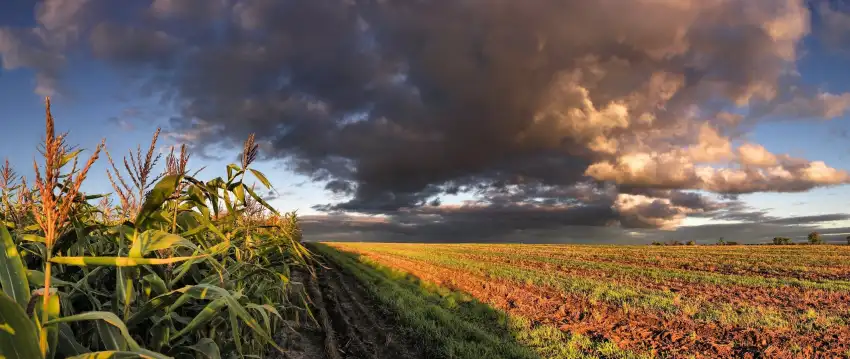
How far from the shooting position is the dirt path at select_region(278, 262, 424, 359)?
8266mm

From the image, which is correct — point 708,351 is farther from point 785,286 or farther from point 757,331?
point 785,286

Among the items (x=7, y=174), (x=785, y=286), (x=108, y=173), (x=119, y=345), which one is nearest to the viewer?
(x=119, y=345)

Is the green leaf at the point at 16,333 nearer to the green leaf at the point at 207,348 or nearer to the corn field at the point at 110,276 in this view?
the corn field at the point at 110,276

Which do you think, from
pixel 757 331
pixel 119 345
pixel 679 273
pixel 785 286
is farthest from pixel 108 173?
pixel 679 273

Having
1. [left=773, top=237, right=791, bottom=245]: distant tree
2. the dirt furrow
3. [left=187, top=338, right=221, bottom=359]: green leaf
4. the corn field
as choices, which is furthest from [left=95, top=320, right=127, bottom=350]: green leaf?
[left=773, top=237, right=791, bottom=245]: distant tree

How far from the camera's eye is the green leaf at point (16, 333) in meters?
1.51

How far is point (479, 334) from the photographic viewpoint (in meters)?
9.32

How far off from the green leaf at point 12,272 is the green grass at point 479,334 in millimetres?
7056

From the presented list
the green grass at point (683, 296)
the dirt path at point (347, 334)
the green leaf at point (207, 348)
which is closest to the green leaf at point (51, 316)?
the green leaf at point (207, 348)

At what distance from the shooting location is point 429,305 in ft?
41.6

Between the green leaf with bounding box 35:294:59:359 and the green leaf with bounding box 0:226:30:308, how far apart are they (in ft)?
0.26

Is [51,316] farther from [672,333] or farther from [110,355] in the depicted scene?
[672,333]

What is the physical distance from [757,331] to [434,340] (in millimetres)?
7717

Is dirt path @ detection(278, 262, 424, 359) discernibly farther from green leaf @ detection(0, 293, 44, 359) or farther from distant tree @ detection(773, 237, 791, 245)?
distant tree @ detection(773, 237, 791, 245)
